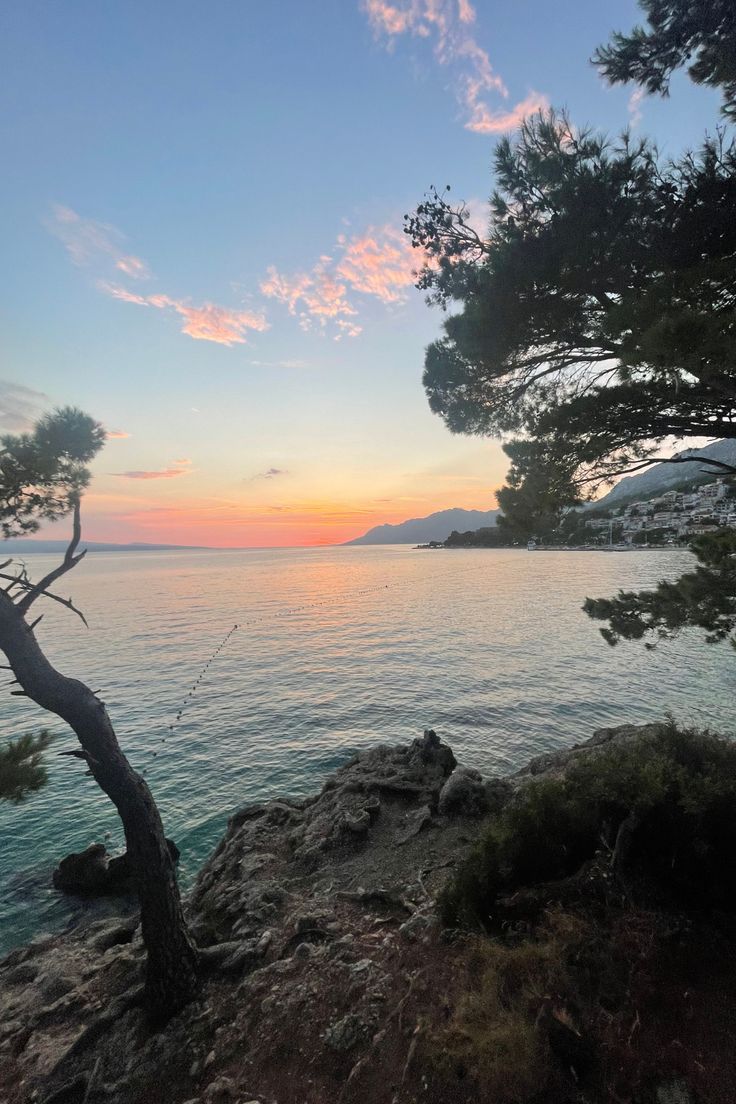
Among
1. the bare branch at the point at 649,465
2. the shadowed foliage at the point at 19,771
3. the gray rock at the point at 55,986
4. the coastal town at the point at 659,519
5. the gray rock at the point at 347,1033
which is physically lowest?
the gray rock at the point at 55,986

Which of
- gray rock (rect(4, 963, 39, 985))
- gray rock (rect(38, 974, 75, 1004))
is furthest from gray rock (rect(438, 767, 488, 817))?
gray rock (rect(4, 963, 39, 985))

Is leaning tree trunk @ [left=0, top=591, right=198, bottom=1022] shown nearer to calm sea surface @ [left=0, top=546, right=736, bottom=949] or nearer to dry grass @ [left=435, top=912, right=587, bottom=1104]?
dry grass @ [left=435, top=912, right=587, bottom=1104]

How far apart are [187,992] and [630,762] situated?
862cm

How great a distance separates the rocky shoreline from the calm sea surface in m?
3.38

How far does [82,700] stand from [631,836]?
8.79m

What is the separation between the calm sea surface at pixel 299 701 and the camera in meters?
16.2

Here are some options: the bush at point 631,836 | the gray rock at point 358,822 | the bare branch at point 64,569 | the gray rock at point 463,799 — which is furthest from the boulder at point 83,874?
the bush at point 631,836

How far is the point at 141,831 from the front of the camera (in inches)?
280

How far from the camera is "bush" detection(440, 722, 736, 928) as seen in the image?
6.46 metres

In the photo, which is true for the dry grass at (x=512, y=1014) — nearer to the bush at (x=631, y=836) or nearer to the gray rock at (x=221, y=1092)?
the bush at (x=631, y=836)

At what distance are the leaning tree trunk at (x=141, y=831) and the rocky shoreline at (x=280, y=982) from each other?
1.52 feet

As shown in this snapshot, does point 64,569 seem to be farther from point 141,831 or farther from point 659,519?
point 659,519

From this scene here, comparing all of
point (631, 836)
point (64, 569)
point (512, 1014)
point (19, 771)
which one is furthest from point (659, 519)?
point (19, 771)

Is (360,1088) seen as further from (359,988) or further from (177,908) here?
(177,908)
